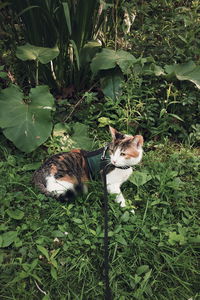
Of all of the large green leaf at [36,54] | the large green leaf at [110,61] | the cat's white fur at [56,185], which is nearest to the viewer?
the cat's white fur at [56,185]

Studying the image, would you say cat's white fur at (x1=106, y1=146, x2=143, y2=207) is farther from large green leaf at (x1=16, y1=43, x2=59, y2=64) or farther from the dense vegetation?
large green leaf at (x1=16, y1=43, x2=59, y2=64)

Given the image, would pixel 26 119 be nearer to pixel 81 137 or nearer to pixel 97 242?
pixel 81 137

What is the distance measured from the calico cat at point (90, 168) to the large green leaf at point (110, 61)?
2.43 feet

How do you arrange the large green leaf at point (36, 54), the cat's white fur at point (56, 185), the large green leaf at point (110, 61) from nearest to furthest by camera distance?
the cat's white fur at point (56, 185) → the large green leaf at point (36, 54) → the large green leaf at point (110, 61)

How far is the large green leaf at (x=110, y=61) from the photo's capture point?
2275 mm

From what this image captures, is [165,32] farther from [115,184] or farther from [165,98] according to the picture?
[115,184]

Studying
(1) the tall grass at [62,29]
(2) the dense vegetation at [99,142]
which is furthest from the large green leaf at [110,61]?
(1) the tall grass at [62,29]

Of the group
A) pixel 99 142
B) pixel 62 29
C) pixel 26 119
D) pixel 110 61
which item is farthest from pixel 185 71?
pixel 26 119

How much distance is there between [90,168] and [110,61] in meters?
0.94

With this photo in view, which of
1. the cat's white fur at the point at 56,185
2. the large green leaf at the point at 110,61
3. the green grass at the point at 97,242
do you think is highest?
the large green leaf at the point at 110,61

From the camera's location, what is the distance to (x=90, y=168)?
180 centimetres

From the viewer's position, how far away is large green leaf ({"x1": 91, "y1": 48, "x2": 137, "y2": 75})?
2275mm

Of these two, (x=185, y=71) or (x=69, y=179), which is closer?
(x=69, y=179)

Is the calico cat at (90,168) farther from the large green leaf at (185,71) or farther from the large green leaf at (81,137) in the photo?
the large green leaf at (185,71)
